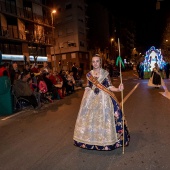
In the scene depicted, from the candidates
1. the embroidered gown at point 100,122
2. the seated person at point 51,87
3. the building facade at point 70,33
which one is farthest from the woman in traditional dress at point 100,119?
the building facade at point 70,33

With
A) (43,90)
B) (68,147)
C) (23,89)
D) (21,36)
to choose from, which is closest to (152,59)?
(21,36)

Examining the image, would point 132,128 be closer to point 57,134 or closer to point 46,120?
point 57,134

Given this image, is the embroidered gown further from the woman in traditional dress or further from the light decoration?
the light decoration

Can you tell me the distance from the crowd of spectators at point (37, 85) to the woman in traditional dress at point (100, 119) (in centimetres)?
500

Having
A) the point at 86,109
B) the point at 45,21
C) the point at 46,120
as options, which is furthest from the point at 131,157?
the point at 45,21

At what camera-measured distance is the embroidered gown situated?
4250 mm

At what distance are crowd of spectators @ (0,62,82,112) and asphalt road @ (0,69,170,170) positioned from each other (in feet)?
5.04

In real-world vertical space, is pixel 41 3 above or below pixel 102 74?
above

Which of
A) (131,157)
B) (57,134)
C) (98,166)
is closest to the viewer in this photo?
(98,166)

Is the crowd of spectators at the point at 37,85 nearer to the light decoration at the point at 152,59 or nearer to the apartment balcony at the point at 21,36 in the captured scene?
the light decoration at the point at 152,59

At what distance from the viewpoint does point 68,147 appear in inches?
188

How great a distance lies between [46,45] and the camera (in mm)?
35969

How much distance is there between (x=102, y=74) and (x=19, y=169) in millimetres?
2343

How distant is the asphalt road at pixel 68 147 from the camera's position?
12.8 ft
